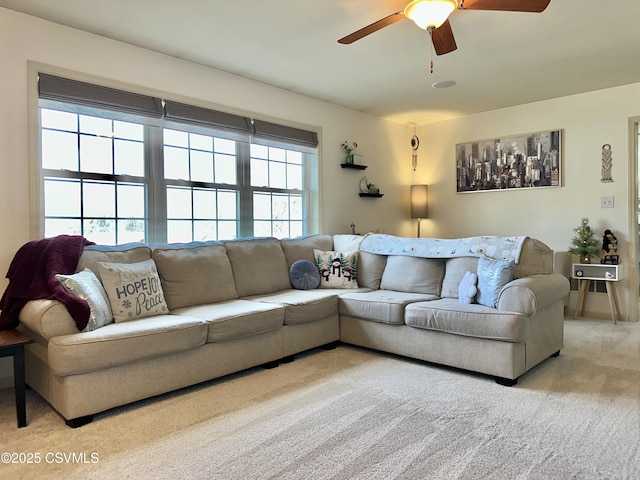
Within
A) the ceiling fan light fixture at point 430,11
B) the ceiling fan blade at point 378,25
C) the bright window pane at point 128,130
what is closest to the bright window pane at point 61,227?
the bright window pane at point 128,130

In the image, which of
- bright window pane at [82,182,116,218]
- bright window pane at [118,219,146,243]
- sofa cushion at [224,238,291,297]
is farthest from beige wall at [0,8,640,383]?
sofa cushion at [224,238,291,297]

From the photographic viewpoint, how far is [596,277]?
4.58m

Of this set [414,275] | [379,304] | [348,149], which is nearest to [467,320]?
[379,304]

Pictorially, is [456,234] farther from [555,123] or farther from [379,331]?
[379,331]

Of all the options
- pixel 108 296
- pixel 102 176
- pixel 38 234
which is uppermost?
pixel 102 176

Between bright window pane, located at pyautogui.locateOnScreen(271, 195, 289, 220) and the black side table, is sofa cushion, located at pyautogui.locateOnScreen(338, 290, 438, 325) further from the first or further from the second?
the black side table

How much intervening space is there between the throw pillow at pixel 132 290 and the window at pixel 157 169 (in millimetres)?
711

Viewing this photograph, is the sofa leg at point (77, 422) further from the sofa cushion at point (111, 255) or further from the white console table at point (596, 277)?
the white console table at point (596, 277)

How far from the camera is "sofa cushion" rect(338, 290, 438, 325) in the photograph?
3.30 meters

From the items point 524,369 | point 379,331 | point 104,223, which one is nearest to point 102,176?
point 104,223

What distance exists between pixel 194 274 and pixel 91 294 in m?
0.87

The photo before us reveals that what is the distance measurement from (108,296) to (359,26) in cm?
249

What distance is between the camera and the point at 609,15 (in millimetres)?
2980

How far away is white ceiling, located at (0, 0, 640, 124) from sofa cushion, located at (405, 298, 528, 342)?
198 centimetres
